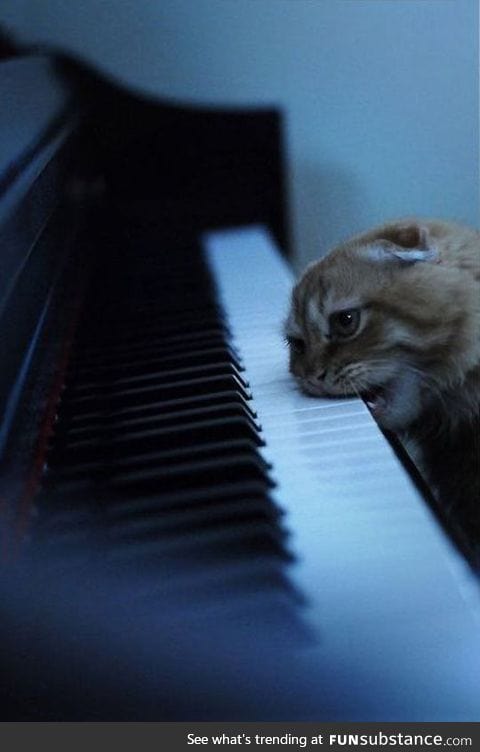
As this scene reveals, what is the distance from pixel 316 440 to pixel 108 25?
62cm

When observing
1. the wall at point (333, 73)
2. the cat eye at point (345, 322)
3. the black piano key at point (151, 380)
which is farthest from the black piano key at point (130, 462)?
the wall at point (333, 73)

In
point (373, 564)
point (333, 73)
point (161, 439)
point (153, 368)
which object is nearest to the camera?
point (373, 564)

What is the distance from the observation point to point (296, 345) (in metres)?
0.85

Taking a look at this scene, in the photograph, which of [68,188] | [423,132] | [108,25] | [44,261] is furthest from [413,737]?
[108,25]

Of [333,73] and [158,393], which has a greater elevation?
[333,73]

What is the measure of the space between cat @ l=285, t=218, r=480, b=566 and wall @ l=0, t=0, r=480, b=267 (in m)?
0.23

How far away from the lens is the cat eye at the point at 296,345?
2.76 ft

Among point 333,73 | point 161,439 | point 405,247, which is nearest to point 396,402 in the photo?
point 405,247

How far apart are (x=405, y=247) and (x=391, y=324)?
0.25 ft

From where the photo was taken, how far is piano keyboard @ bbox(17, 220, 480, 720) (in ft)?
1.64

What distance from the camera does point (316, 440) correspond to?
0.67m

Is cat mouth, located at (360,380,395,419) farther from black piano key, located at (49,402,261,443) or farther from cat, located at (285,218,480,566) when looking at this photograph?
black piano key, located at (49,402,261,443)

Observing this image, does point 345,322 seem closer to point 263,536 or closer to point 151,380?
point 151,380


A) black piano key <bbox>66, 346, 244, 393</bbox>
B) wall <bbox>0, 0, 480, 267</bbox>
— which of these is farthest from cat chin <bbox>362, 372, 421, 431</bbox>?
wall <bbox>0, 0, 480, 267</bbox>
